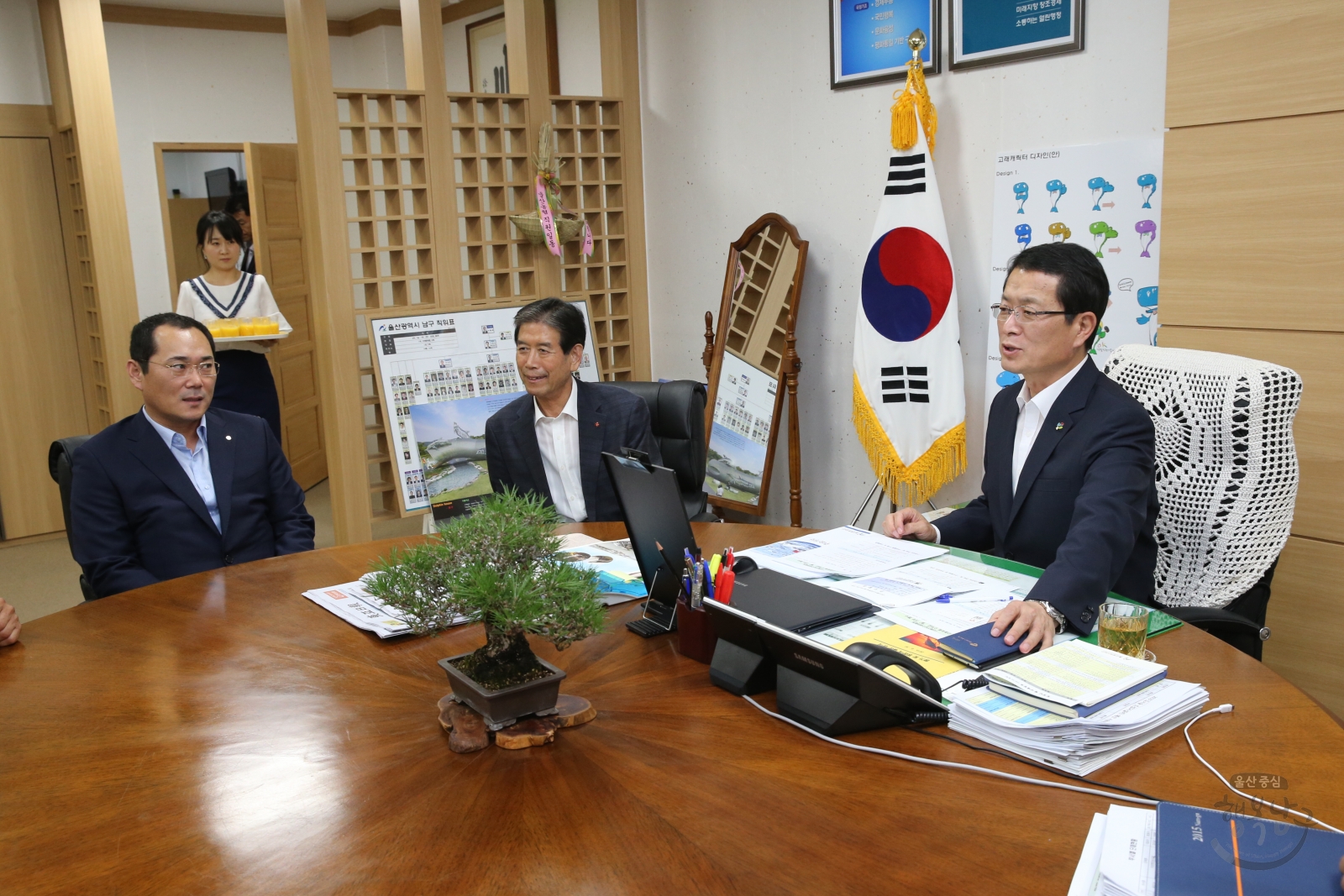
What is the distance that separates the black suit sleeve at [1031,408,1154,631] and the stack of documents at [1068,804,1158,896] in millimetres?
580

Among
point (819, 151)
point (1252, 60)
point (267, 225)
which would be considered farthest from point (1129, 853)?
point (267, 225)

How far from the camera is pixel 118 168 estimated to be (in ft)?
16.9

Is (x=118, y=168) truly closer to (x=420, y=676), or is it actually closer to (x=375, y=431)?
→ (x=375, y=431)

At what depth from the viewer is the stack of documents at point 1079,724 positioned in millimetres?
1365

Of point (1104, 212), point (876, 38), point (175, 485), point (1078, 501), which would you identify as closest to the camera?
point (1078, 501)

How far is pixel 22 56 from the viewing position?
18.0ft

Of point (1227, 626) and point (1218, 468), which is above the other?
point (1218, 468)

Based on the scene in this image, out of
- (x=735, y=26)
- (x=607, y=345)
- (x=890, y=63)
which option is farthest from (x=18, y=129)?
(x=890, y=63)

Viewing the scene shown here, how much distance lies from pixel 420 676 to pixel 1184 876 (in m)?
1.19

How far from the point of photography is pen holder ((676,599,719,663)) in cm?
175

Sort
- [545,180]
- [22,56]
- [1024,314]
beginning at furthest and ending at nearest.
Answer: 1. [22,56]
2. [545,180]
3. [1024,314]

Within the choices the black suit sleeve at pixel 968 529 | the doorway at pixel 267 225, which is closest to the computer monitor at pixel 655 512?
the black suit sleeve at pixel 968 529

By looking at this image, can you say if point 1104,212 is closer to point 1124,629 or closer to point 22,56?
point 1124,629

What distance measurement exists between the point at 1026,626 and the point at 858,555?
0.56 meters
